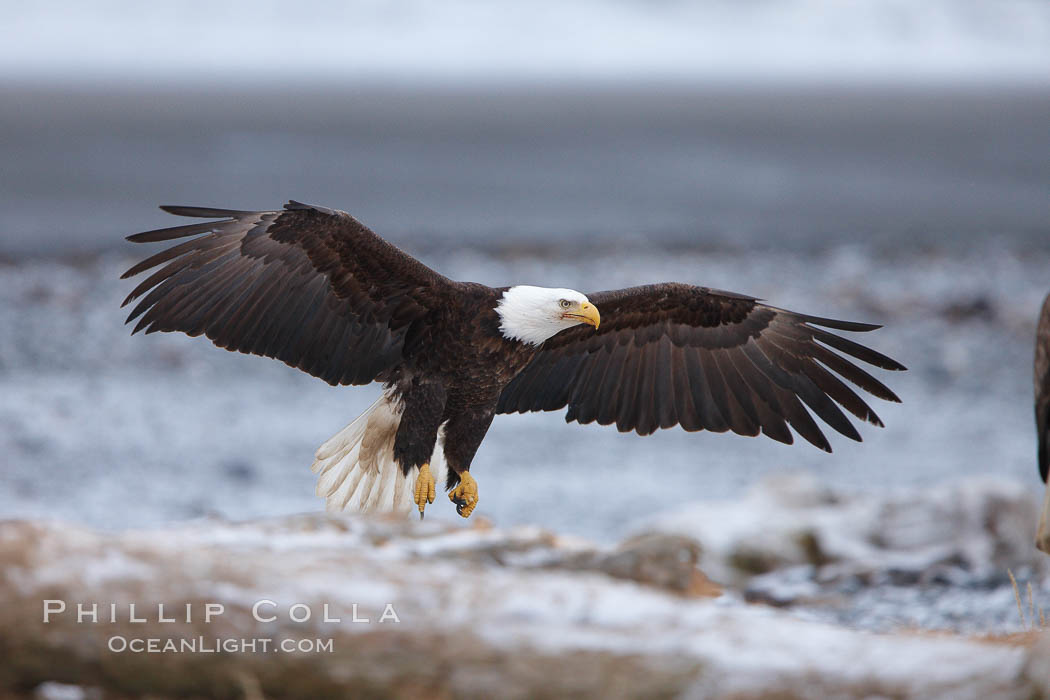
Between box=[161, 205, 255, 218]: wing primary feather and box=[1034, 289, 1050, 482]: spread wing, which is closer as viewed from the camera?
box=[161, 205, 255, 218]: wing primary feather

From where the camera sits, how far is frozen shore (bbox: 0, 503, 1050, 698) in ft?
7.09

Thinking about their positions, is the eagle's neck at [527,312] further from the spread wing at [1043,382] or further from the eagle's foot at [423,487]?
the spread wing at [1043,382]

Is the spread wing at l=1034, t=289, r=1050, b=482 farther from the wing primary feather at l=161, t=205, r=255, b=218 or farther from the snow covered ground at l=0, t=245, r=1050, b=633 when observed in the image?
the wing primary feather at l=161, t=205, r=255, b=218

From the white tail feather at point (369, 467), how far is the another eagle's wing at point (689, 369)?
576 millimetres

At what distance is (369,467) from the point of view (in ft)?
14.9

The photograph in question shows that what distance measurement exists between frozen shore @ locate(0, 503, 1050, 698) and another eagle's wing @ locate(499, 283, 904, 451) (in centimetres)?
226

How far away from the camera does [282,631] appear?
7.27 feet

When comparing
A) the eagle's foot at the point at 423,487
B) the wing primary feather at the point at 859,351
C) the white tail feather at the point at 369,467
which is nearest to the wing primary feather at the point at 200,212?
the white tail feather at the point at 369,467

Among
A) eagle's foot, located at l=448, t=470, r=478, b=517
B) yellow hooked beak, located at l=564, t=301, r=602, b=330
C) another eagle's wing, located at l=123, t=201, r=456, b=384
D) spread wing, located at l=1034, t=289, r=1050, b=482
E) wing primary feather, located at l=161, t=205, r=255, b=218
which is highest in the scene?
wing primary feather, located at l=161, t=205, r=255, b=218

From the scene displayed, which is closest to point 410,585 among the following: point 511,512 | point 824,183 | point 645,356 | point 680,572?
point 680,572

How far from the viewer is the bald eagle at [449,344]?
4086 mm

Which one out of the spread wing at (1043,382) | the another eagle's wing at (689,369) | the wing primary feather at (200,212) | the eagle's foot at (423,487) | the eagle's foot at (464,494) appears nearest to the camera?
the wing primary feather at (200,212)

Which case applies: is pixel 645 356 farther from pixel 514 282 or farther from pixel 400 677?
pixel 514 282

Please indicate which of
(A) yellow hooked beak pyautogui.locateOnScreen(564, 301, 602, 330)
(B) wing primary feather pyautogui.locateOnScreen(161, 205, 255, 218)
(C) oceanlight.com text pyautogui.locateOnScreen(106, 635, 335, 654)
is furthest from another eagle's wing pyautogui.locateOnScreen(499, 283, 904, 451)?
(C) oceanlight.com text pyautogui.locateOnScreen(106, 635, 335, 654)
